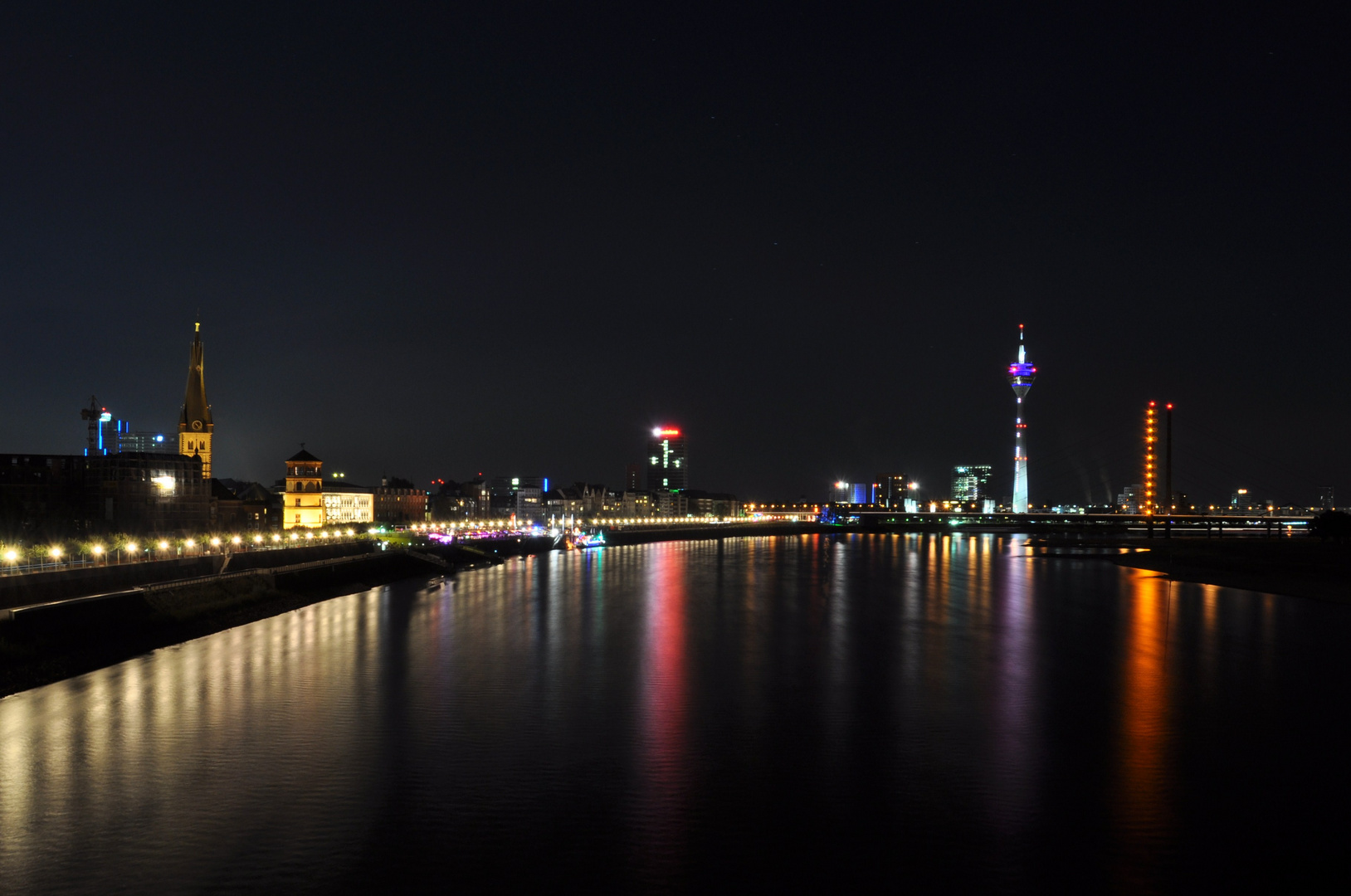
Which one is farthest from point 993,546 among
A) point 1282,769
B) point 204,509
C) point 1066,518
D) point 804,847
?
point 804,847

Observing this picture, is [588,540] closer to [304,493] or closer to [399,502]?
[304,493]

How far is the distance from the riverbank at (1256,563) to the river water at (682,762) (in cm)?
1795

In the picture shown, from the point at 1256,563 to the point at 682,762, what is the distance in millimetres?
59725

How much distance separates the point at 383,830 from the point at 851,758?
8.02 meters

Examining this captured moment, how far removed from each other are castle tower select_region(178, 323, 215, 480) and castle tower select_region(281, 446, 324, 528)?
13089 millimetres

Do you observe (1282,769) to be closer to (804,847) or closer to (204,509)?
(804,847)

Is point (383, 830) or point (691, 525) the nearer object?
point (383, 830)

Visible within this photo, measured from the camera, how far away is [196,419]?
97188 millimetres

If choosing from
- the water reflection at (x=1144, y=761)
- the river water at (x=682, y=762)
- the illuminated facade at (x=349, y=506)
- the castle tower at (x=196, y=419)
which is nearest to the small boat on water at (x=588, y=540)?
the illuminated facade at (x=349, y=506)

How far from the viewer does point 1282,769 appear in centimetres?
1591

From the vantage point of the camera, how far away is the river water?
11.7 metres

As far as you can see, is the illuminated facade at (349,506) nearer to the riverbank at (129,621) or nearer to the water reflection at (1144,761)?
the riverbank at (129,621)

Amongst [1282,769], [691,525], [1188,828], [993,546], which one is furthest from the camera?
[691,525]

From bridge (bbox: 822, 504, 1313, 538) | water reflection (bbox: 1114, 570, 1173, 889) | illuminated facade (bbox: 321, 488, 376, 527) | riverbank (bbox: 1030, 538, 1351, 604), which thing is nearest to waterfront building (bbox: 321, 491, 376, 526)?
illuminated facade (bbox: 321, 488, 376, 527)
